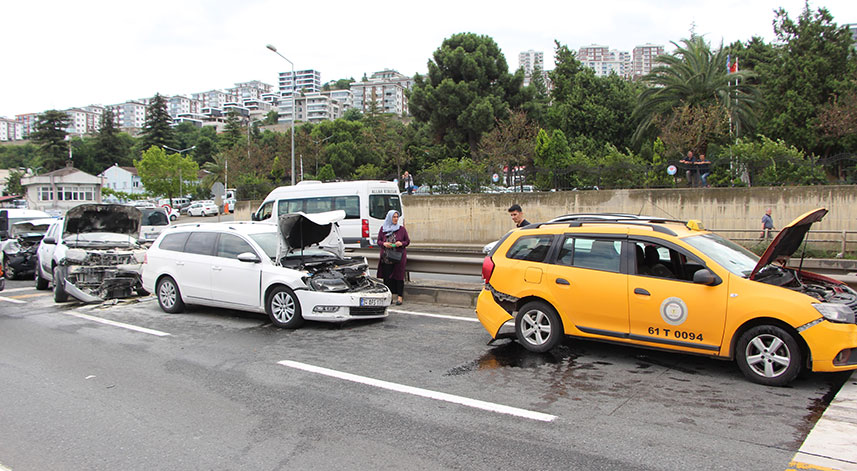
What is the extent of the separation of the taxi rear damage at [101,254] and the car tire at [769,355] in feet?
37.0

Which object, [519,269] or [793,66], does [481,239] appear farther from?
[793,66]

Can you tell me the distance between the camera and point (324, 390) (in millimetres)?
5945

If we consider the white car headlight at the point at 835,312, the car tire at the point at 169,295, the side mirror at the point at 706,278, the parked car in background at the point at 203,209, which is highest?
the parked car in background at the point at 203,209

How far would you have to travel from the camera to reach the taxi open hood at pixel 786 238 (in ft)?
18.9

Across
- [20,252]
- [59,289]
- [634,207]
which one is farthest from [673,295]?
[20,252]

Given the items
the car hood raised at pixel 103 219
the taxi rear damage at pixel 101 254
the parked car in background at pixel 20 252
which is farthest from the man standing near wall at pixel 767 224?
the parked car in background at pixel 20 252

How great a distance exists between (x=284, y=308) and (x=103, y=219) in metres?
7.43

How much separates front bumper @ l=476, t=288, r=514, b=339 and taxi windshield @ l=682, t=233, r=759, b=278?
7.55ft

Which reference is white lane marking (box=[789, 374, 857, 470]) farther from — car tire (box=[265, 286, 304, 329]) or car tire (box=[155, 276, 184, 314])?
car tire (box=[155, 276, 184, 314])

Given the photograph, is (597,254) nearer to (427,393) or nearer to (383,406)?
(427,393)

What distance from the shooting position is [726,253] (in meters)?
6.50

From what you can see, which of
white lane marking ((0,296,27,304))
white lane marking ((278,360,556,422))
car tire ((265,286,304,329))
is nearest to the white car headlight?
white lane marking ((278,360,556,422))

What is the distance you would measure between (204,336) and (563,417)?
5741 mm

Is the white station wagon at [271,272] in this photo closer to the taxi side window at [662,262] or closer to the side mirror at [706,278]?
the taxi side window at [662,262]
